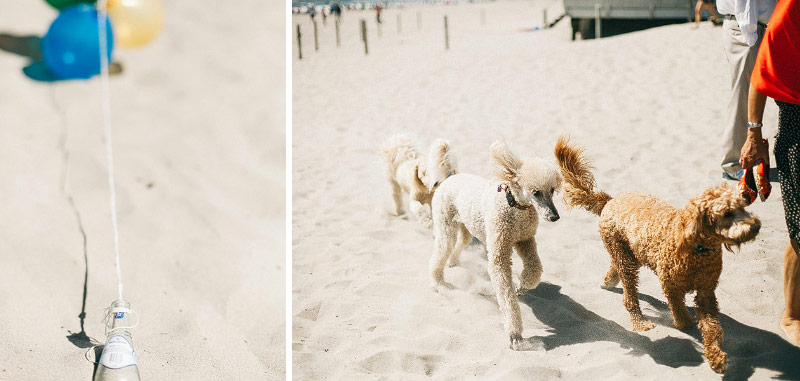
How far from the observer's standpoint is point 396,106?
343 inches

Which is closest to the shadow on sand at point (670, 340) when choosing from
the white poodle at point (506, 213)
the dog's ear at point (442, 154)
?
the white poodle at point (506, 213)

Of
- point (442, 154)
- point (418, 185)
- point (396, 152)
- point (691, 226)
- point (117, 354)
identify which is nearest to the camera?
point (691, 226)

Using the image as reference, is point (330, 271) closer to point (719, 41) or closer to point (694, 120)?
point (694, 120)

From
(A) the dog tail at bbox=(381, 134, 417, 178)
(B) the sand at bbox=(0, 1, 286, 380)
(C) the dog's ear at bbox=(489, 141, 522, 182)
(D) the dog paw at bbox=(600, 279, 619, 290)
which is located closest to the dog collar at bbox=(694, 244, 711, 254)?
(C) the dog's ear at bbox=(489, 141, 522, 182)

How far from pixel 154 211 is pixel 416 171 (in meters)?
1.96

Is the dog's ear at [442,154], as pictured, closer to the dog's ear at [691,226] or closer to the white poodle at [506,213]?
the white poodle at [506,213]

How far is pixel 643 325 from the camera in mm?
3047

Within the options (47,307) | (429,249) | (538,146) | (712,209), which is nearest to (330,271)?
(429,249)

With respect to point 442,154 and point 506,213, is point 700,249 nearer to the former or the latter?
point 506,213

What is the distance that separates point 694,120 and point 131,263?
6.00 meters

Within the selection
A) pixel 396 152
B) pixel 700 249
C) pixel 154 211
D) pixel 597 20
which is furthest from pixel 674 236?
pixel 597 20

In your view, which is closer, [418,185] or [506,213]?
[506,213]

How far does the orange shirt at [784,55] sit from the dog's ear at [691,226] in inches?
26.0

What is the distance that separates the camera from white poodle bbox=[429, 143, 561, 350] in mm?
2941
